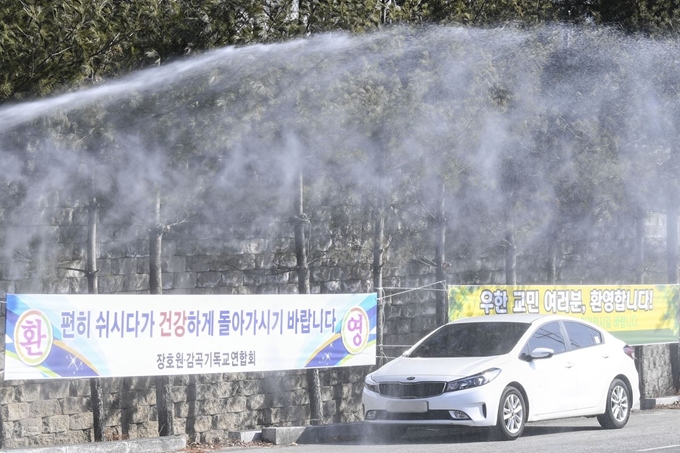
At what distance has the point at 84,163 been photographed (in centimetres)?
1343

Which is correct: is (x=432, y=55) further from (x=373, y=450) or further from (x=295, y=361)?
(x=373, y=450)

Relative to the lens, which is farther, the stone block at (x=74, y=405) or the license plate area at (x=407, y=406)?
the stone block at (x=74, y=405)

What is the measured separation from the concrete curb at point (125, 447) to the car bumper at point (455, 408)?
2436 millimetres

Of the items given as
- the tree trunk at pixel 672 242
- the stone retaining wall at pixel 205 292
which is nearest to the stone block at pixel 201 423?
the stone retaining wall at pixel 205 292

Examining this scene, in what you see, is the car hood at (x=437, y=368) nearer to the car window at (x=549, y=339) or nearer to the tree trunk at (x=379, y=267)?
the car window at (x=549, y=339)

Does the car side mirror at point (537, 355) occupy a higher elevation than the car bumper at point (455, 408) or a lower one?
higher

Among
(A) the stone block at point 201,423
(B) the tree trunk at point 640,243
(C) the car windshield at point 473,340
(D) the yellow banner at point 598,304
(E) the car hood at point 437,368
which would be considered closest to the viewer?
(E) the car hood at point 437,368

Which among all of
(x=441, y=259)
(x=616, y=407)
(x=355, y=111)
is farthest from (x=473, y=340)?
(x=441, y=259)

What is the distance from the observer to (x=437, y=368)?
43.2ft

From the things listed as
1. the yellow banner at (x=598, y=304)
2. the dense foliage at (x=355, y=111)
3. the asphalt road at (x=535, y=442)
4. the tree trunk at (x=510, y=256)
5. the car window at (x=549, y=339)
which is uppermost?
the dense foliage at (x=355, y=111)

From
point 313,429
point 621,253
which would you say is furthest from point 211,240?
point 621,253

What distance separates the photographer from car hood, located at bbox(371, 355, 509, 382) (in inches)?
508

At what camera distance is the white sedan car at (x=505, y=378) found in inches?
502

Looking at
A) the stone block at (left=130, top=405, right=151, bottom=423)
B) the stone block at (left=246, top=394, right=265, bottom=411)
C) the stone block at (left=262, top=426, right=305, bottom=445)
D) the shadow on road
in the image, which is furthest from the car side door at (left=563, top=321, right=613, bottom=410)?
the stone block at (left=130, top=405, right=151, bottom=423)
